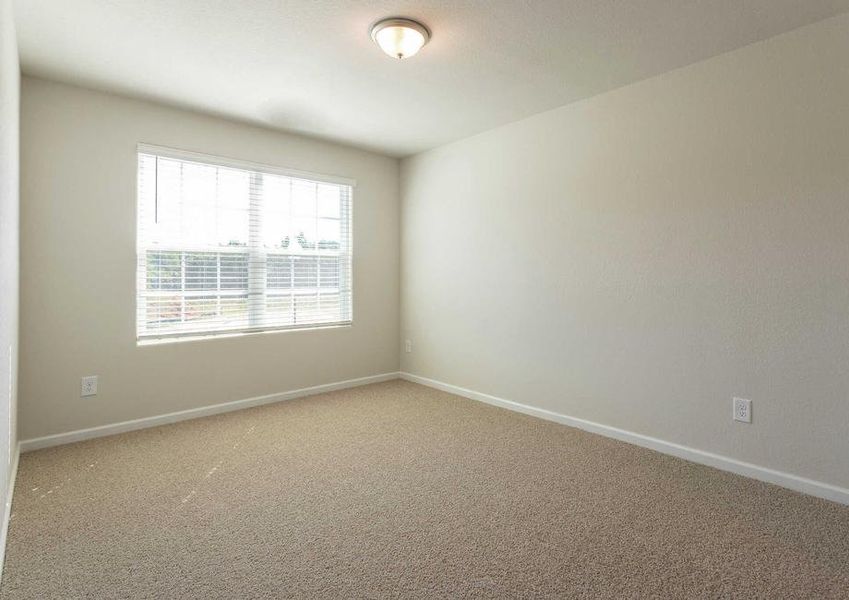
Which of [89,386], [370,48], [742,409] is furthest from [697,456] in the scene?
[89,386]

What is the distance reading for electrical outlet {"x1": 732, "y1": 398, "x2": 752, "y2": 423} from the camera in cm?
250

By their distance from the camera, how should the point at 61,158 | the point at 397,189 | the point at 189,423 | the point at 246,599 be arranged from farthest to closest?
the point at 397,189 → the point at 189,423 → the point at 61,158 → the point at 246,599

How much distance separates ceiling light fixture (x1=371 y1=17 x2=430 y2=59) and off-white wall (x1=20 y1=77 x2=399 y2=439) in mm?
1893

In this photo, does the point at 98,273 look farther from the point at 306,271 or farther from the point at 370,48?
the point at 370,48

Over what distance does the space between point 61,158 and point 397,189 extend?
2.82 m

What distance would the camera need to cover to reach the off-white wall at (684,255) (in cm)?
227

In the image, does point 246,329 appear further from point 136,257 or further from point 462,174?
point 462,174

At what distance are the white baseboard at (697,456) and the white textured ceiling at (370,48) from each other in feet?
7.58

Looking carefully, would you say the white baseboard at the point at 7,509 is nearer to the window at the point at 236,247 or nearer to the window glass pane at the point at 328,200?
the window at the point at 236,247

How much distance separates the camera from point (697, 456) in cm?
270

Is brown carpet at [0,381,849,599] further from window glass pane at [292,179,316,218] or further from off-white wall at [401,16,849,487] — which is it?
window glass pane at [292,179,316,218]

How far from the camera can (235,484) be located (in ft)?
7.88

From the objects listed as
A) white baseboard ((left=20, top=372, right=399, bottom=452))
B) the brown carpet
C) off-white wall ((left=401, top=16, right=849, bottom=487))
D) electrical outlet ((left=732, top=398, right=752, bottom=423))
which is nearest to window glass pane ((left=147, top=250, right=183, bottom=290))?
white baseboard ((left=20, top=372, right=399, bottom=452))

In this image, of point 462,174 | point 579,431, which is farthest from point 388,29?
point 579,431
